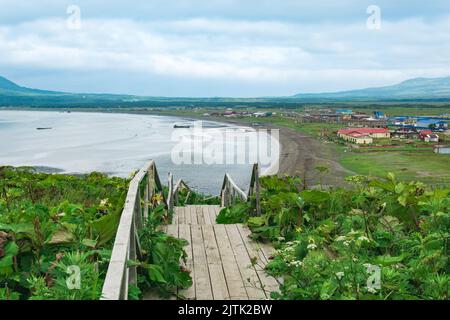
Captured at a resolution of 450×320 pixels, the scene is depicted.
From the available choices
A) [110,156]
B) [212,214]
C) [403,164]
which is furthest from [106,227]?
[110,156]

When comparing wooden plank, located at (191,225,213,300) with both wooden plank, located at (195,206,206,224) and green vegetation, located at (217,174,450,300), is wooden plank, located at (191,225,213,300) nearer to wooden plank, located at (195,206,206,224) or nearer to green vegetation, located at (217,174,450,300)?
green vegetation, located at (217,174,450,300)

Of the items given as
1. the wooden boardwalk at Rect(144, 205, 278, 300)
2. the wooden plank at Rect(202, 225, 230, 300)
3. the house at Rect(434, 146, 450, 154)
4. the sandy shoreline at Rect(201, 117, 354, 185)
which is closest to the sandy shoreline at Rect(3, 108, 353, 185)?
the sandy shoreline at Rect(201, 117, 354, 185)

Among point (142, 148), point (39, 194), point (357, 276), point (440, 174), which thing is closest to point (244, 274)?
point (357, 276)

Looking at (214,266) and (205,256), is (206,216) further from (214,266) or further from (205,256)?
(214,266)

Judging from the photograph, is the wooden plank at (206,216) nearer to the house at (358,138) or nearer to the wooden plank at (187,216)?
the wooden plank at (187,216)

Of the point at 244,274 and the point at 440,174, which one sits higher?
the point at 244,274
